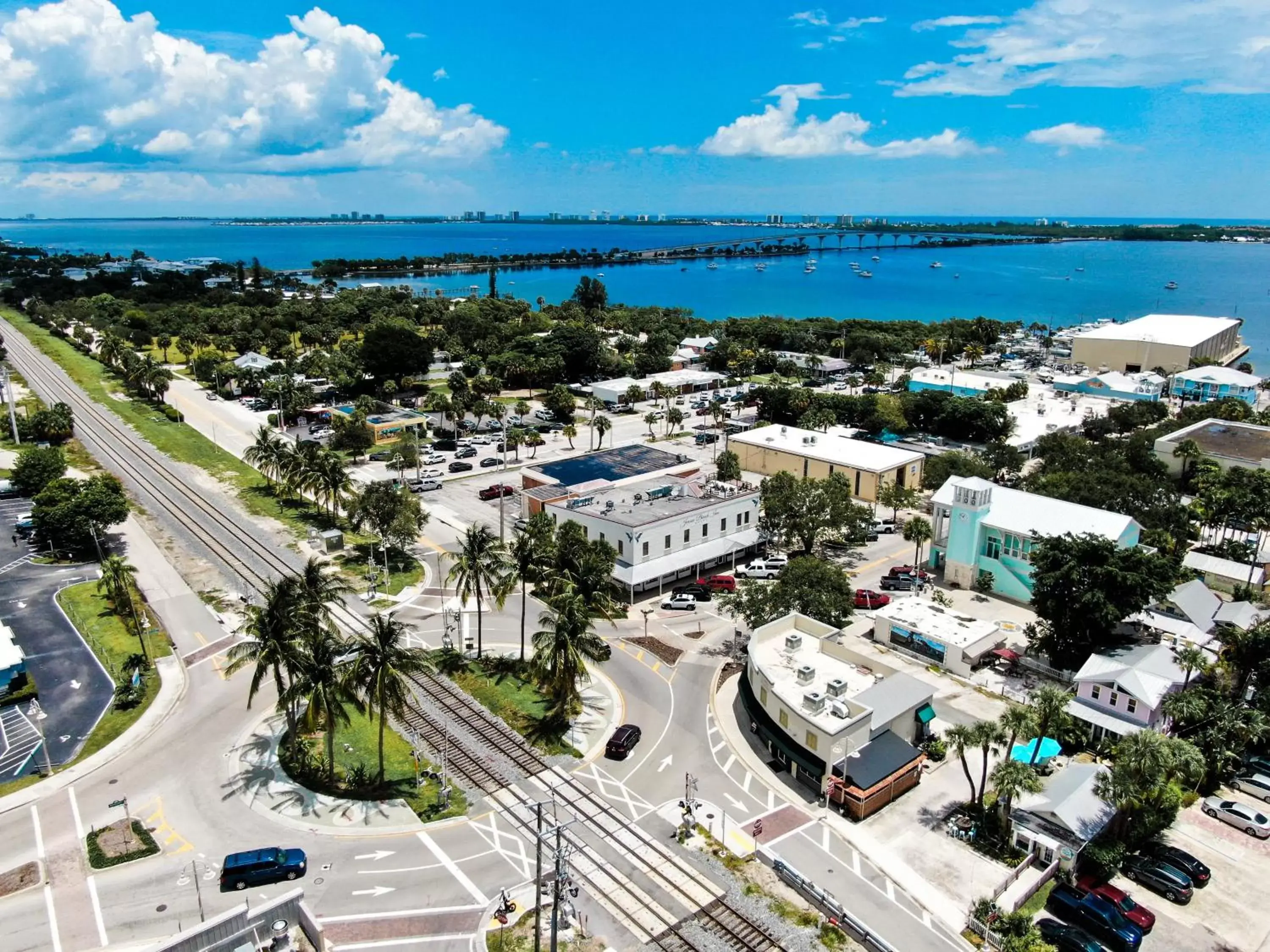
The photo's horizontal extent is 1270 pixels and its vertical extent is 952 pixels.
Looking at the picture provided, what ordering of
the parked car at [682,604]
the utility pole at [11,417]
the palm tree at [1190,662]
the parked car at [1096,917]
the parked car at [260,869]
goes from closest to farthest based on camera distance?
1. the parked car at [1096,917]
2. the parked car at [260,869]
3. the palm tree at [1190,662]
4. the parked car at [682,604]
5. the utility pole at [11,417]

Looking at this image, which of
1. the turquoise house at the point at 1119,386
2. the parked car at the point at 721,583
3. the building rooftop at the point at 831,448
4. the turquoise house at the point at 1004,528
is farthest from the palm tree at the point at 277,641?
the turquoise house at the point at 1119,386

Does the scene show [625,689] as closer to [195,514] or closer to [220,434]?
[195,514]

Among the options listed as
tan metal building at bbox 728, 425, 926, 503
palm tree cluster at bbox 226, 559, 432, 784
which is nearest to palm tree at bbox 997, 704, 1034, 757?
palm tree cluster at bbox 226, 559, 432, 784

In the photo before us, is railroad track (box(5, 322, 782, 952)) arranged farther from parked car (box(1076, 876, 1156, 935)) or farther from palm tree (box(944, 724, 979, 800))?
parked car (box(1076, 876, 1156, 935))

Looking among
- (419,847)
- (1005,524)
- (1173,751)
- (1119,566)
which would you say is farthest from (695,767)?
(1005,524)

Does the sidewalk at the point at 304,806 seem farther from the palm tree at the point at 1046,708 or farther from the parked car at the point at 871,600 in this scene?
the parked car at the point at 871,600
